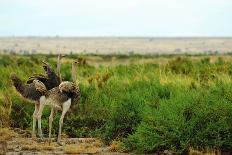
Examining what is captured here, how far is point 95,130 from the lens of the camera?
1430 centimetres

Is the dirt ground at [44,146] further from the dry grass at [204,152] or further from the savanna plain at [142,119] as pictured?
the dry grass at [204,152]

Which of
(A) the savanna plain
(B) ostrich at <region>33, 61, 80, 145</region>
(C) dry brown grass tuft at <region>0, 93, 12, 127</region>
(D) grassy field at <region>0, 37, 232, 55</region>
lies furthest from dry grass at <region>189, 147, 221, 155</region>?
(D) grassy field at <region>0, 37, 232, 55</region>

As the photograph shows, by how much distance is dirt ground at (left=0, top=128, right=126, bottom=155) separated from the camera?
11854 mm

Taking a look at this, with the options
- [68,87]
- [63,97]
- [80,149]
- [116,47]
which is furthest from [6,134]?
[116,47]

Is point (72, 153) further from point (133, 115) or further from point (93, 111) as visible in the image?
point (93, 111)

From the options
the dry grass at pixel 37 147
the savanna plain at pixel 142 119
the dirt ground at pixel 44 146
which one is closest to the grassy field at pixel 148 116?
the savanna plain at pixel 142 119

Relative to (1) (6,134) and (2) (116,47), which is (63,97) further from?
(2) (116,47)

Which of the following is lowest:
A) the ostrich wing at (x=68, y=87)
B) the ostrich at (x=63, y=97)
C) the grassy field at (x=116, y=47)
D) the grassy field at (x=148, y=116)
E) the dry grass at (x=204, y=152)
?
the grassy field at (x=116, y=47)

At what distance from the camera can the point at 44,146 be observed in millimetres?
12297

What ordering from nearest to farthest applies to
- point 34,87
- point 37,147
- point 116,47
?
point 37,147 → point 34,87 → point 116,47

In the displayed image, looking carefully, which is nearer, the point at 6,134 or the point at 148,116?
the point at 148,116

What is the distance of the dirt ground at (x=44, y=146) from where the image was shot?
11.9 metres

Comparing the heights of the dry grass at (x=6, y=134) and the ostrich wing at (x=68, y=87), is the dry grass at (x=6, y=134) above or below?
below

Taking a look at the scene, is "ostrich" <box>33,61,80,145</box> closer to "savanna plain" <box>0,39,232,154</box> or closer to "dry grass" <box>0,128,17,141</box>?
"savanna plain" <box>0,39,232,154</box>
